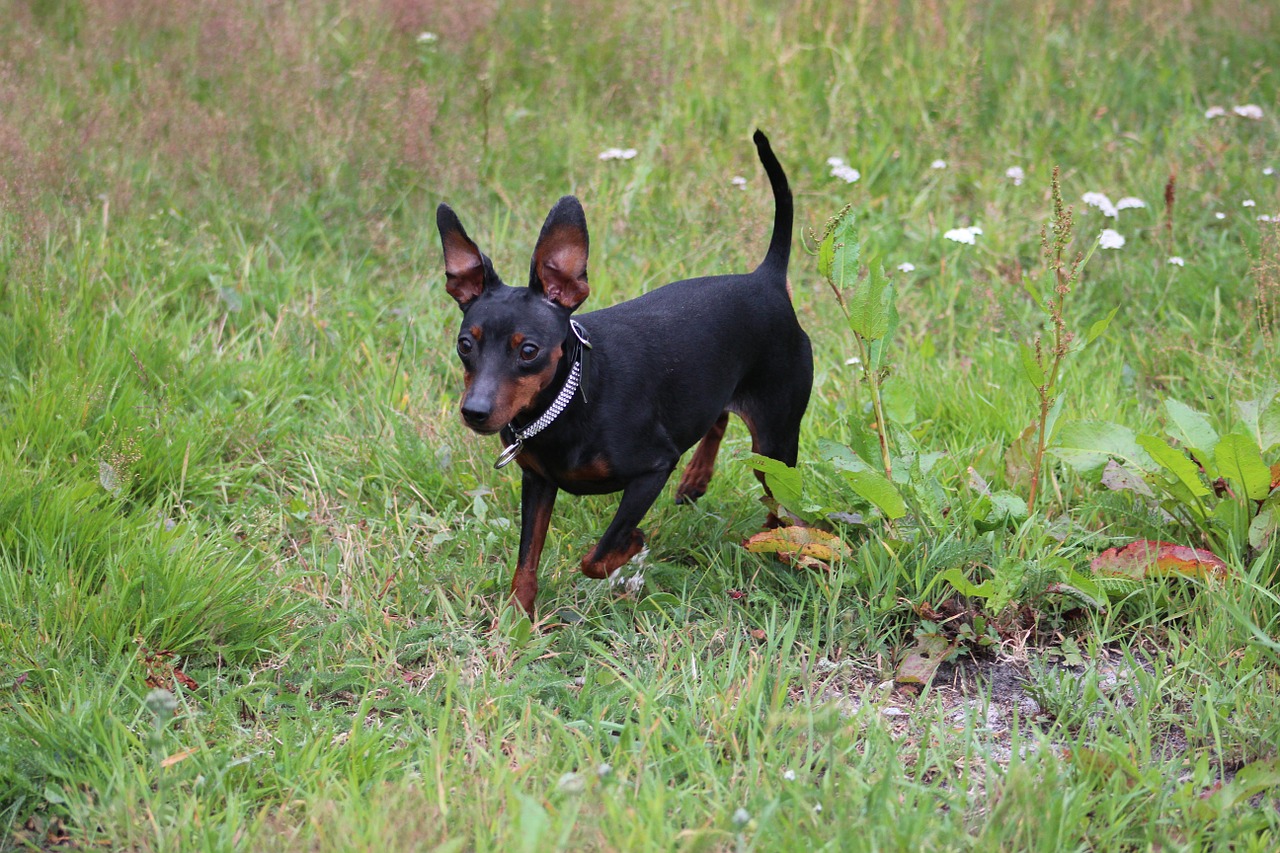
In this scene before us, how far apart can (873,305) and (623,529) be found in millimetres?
857

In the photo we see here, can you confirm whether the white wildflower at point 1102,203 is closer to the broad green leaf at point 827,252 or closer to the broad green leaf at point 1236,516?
the broad green leaf at point 1236,516

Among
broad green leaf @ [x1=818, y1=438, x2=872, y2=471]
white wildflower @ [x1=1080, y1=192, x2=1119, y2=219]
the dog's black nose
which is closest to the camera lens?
the dog's black nose

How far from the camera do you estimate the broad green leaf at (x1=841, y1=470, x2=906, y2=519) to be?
9.54 feet

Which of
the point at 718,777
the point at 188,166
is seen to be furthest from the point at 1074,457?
the point at 188,166

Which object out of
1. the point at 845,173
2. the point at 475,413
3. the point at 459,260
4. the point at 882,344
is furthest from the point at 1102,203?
the point at 475,413

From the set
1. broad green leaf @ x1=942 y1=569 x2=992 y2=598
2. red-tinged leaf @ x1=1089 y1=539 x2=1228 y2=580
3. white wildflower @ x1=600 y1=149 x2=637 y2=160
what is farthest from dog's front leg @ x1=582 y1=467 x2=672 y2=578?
white wildflower @ x1=600 y1=149 x2=637 y2=160

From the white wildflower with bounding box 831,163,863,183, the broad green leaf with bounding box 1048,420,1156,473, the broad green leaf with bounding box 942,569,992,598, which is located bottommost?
the broad green leaf with bounding box 942,569,992,598

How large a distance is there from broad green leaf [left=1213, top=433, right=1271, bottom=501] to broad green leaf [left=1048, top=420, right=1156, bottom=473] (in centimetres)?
26

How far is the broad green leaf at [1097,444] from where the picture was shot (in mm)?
3205

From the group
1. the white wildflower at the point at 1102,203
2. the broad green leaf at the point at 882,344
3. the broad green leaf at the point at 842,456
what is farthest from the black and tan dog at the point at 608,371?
the white wildflower at the point at 1102,203

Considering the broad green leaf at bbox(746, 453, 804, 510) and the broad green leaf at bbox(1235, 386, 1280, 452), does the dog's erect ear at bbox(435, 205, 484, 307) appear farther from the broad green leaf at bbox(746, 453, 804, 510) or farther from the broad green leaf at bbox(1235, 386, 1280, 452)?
the broad green leaf at bbox(1235, 386, 1280, 452)

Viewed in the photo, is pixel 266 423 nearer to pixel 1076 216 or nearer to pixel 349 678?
pixel 349 678

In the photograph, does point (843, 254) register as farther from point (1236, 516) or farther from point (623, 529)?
point (1236, 516)

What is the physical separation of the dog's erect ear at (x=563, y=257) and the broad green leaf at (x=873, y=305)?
65cm
